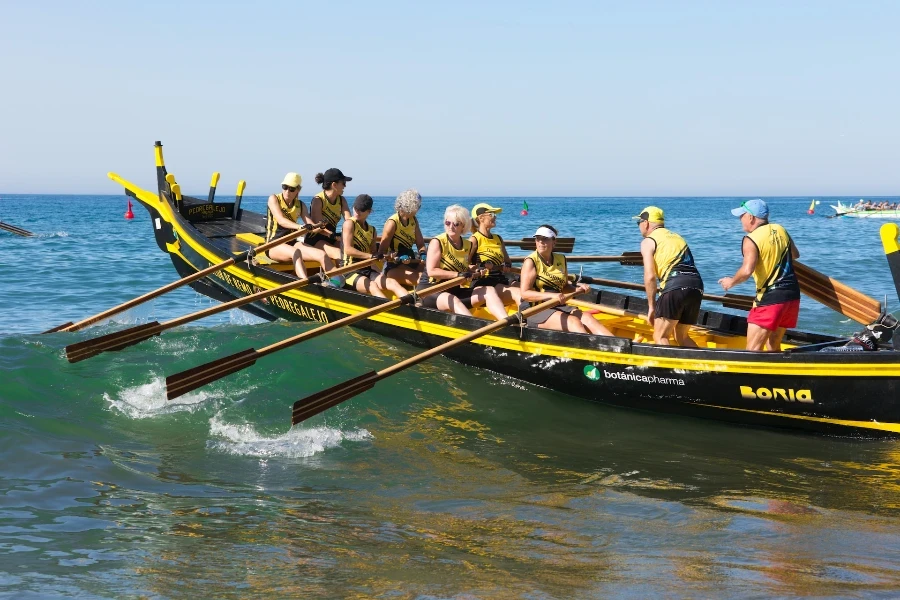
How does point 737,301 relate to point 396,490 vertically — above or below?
above

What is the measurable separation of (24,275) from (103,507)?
17.9m

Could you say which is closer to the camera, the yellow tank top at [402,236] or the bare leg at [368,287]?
the yellow tank top at [402,236]

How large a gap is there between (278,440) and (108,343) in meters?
2.58

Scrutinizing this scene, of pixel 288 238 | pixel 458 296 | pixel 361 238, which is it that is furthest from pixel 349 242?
pixel 458 296

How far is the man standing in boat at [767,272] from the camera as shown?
8305mm

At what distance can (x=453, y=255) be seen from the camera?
1025 centimetres

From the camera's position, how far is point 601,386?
362 inches

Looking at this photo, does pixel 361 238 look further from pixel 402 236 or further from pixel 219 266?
pixel 219 266

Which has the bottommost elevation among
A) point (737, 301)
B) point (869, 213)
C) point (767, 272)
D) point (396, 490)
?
point (396, 490)

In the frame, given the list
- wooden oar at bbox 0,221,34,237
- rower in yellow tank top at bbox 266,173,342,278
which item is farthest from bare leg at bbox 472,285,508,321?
wooden oar at bbox 0,221,34,237

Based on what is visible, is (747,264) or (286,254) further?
(286,254)

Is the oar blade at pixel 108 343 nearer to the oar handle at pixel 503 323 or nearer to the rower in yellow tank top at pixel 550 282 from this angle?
the oar handle at pixel 503 323

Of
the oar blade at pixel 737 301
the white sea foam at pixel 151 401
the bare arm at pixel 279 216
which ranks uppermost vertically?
the bare arm at pixel 279 216

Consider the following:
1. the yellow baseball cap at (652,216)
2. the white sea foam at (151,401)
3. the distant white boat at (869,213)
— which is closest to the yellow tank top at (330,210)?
the white sea foam at (151,401)
